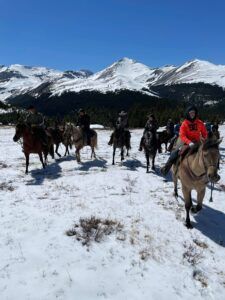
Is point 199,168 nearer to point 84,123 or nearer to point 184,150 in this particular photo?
point 184,150

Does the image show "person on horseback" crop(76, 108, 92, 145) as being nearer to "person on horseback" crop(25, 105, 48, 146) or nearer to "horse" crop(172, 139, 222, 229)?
"person on horseback" crop(25, 105, 48, 146)

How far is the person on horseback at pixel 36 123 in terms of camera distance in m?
20.0

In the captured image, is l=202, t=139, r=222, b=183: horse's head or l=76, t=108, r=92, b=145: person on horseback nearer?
l=202, t=139, r=222, b=183: horse's head

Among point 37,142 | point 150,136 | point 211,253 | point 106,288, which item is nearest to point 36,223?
point 106,288

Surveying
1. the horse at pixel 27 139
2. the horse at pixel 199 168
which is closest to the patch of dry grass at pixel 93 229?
the horse at pixel 199 168

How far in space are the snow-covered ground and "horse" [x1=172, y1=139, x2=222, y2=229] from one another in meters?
1.22

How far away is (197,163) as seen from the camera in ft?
33.8

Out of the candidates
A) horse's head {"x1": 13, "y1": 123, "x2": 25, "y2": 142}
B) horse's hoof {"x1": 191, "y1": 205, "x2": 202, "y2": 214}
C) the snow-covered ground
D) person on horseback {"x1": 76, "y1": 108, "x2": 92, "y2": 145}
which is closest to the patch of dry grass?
the snow-covered ground

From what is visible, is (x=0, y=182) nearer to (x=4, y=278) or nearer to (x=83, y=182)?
(x=83, y=182)

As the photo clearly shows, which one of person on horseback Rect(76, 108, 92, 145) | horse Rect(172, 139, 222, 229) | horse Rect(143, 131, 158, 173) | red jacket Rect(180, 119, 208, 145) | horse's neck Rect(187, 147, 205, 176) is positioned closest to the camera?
horse Rect(172, 139, 222, 229)

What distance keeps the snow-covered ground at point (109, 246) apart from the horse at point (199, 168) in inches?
48.1

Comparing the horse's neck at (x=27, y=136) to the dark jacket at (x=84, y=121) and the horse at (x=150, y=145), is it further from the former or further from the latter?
the horse at (x=150, y=145)

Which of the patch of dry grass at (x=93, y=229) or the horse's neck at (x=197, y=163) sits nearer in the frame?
the patch of dry grass at (x=93, y=229)

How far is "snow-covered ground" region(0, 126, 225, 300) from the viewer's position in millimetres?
7477
